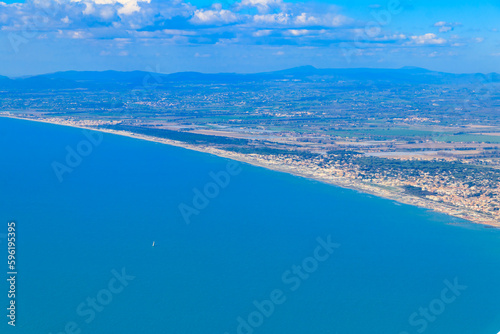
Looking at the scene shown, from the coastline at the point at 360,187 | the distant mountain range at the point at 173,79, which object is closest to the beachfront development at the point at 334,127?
the coastline at the point at 360,187

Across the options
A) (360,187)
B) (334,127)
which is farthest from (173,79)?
(360,187)

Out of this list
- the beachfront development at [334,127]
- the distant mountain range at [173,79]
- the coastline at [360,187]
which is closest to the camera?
the coastline at [360,187]

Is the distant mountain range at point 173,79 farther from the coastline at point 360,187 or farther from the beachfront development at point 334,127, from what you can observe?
the coastline at point 360,187

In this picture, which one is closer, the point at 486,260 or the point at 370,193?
the point at 486,260

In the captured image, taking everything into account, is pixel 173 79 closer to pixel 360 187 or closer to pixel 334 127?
pixel 334 127

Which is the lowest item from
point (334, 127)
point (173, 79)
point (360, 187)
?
point (173, 79)

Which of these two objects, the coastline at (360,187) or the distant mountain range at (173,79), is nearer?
the coastline at (360,187)

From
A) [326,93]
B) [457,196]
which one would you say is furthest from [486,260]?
[326,93]

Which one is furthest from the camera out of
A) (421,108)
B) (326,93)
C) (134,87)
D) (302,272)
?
Answer: (134,87)

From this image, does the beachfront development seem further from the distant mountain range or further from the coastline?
the distant mountain range

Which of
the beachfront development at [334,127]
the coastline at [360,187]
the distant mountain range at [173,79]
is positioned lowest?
the distant mountain range at [173,79]

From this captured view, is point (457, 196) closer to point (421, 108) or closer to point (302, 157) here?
point (302, 157)
